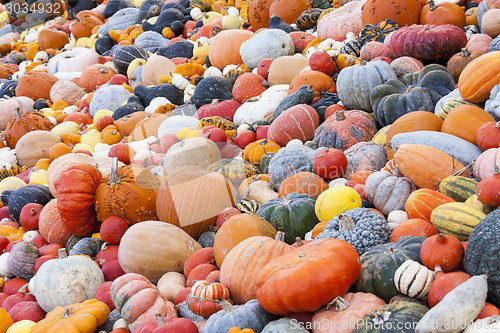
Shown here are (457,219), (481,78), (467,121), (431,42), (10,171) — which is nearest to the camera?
(457,219)

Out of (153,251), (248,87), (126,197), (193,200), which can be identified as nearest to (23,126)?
(248,87)

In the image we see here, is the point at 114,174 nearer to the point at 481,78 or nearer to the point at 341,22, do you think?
the point at 481,78

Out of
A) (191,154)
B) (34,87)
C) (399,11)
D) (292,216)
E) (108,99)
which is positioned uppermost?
(399,11)

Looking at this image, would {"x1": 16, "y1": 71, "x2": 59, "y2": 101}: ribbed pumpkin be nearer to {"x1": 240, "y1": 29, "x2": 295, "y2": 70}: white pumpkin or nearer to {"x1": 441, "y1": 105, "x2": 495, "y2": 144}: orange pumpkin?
{"x1": 240, "y1": 29, "x2": 295, "y2": 70}: white pumpkin

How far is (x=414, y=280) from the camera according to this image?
257 centimetres

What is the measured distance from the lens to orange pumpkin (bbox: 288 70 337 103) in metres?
5.75

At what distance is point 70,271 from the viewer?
3820 mm

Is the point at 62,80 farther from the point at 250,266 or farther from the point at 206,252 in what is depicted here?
the point at 250,266

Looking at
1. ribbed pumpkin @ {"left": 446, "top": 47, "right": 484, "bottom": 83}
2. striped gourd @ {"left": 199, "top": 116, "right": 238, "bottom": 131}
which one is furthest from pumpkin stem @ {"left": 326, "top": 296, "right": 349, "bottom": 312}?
striped gourd @ {"left": 199, "top": 116, "right": 238, "bottom": 131}

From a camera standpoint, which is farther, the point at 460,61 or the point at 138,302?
the point at 460,61

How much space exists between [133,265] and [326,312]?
1798 millimetres

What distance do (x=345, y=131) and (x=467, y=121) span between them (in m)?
1.11

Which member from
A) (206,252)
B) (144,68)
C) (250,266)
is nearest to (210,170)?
(206,252)

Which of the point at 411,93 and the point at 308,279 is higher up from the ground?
the point at 411,93
